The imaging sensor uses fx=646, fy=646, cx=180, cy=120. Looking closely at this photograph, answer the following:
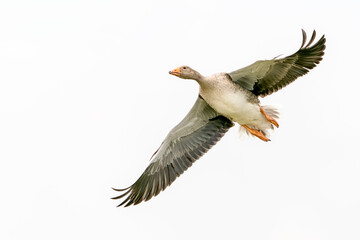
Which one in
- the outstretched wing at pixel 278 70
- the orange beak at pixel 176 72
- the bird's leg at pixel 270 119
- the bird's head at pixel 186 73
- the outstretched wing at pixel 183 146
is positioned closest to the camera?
the outstretched wing at pixel 278 70

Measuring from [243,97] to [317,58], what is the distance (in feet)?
5.72

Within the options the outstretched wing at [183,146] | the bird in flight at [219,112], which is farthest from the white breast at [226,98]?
the outstretched wing at [183,146]

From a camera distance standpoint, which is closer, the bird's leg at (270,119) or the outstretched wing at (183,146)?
the bird's leg at (270,119)

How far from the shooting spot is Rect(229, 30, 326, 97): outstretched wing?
13398 millimetres

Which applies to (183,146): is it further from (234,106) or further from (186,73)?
(186,73)

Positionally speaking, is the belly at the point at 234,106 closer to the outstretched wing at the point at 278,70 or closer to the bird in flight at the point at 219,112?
the bird in flight at the point at 219,112

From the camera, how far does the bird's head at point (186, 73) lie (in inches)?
535

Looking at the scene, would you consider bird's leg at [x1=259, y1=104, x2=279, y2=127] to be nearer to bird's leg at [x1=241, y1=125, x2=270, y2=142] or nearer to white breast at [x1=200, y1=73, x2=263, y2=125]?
white breast at [x1=200, y1=73, x2=263, y2=125]

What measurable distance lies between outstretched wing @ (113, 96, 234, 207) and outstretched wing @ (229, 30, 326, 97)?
3.83 feet

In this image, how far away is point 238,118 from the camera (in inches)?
554

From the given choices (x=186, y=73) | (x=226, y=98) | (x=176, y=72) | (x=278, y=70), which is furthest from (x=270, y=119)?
(x=176, y=72)

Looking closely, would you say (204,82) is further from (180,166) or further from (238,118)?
(180,166)

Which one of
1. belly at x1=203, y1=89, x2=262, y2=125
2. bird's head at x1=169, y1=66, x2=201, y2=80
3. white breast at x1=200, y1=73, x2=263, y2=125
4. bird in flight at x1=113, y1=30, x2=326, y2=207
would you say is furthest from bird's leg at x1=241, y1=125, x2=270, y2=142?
bird's head at x1=169, y1=66, x2=201, y2=80

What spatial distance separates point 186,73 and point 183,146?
6.85 ft
